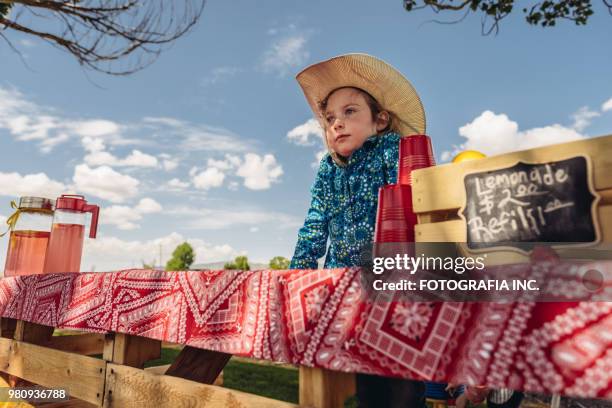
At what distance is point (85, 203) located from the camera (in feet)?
7.81

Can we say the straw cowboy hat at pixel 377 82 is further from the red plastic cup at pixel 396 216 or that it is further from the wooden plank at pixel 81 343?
the wooden plank at pixel 81 343

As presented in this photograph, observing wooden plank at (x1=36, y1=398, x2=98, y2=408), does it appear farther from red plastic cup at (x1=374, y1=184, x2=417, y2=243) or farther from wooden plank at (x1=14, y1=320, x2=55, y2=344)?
red plastic cup at (x1=374, y1=184, x2=417, y2=243)

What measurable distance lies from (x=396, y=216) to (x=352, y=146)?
Answer: 952 mm

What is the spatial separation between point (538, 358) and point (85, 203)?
2451mm

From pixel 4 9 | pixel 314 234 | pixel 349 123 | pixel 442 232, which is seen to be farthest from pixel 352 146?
pixel 4 9

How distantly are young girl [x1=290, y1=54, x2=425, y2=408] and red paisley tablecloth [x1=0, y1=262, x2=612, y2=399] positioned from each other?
698 mm

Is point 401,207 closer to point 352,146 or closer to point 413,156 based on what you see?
point 413,156

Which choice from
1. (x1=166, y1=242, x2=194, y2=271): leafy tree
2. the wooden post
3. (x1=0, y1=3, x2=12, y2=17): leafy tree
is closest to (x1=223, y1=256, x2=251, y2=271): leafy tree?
(x1=166, y1=242, x2=194, y2=271): leafy tree

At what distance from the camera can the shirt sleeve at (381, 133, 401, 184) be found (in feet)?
5.68

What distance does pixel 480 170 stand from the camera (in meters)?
0.82

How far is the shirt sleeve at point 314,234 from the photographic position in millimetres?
1870

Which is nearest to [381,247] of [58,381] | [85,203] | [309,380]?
[309,380]

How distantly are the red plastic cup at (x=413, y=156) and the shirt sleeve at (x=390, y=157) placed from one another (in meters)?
0.60

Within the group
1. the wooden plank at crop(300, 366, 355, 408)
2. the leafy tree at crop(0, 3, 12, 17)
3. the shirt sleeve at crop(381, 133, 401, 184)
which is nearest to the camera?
the wooden plank at crop(300, 366, 355, 408)
